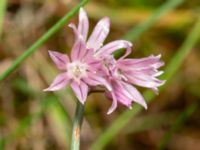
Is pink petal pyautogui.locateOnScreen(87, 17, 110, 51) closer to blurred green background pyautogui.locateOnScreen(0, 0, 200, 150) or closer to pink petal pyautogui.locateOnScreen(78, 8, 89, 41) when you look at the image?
pink petal pyautogui.locateOnScreen(78, 8, 89, 41)

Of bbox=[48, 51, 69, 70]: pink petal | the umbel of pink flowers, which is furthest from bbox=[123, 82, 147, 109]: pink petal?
bbox=[48, 51, 69, 70]: pink petal

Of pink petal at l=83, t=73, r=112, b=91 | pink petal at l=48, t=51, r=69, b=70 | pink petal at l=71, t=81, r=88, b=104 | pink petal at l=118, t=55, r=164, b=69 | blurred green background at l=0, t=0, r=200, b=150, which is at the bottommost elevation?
blurred green background at l=0, t=0, r=200, b=150

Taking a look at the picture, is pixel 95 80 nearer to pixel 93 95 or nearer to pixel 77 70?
pixel 77 70

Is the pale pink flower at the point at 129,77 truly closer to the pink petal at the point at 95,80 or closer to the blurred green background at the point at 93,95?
the pink petal at the point at 95,80

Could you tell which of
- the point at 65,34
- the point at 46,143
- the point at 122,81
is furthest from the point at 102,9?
the point at 122,81

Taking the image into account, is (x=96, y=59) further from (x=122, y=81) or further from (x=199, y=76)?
(x=199, y=76)

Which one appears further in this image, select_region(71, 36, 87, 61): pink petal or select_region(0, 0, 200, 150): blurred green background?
select_region(0, 0, 200, 150): blurred green background

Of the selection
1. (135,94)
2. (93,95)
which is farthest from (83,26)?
(93,95)
